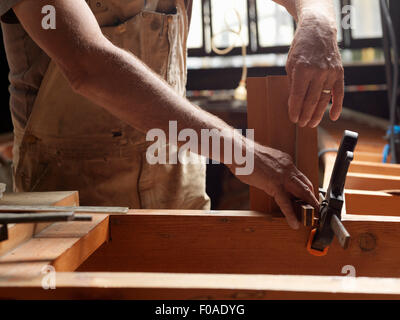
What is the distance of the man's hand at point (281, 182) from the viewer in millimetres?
951

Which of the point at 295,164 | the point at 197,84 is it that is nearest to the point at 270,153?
the point at 295,164

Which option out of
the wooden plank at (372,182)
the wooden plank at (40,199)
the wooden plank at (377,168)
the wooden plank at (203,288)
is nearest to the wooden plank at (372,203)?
the wooden plank at (372,182)

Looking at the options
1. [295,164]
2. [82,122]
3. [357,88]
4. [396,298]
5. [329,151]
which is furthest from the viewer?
[357,88]

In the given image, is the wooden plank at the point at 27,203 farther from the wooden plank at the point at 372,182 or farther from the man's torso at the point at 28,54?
the wooden plank at the point at 372,182

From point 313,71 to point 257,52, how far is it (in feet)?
13.8

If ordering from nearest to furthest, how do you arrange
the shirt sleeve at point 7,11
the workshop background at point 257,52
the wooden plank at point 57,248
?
the wooden plank at point 57,248, the shirt sleeve at point 7,11, the workshop background at point 257,52

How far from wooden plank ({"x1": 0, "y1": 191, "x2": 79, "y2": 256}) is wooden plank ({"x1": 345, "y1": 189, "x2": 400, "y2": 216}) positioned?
0.77 metres

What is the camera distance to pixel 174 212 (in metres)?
1.01

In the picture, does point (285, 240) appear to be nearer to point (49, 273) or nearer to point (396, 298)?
point (396, 298)

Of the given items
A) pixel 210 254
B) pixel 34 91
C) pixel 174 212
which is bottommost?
pixel 210 254

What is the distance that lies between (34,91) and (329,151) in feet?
4.52

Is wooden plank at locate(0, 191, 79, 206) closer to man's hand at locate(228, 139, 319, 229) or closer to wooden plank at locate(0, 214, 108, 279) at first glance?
A: wooden plank at locate(0, 214, 108, 279)

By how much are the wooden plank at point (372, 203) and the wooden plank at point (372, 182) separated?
0.17 m

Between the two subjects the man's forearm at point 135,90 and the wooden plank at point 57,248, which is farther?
the man's forearm at point 135,90
